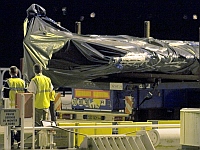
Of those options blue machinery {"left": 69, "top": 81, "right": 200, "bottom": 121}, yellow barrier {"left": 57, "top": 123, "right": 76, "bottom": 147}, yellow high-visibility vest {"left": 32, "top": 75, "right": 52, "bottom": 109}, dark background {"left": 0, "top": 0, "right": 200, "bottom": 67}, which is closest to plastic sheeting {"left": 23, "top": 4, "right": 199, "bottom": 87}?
blue machinery {"left": 69, "top": 81, "right": 200, "bottom": 121}

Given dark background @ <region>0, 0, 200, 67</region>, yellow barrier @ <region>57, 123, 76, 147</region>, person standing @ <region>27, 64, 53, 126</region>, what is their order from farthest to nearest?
dark background @ <region>0, 0, 200, 67</region>, person standing @ <region>27, 64, 53, 126</region>, yellow barrier @ <region>57, 123, 76, 147</region>

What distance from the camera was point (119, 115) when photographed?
65.0 feet

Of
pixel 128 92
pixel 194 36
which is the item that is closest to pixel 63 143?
pixel 128 92

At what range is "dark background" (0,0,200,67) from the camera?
3712 cm

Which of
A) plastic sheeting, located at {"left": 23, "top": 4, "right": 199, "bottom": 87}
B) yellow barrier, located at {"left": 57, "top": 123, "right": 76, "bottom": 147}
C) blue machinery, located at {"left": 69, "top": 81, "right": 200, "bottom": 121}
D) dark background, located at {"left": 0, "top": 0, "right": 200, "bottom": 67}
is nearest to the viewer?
yellow barrier, located at {"left": 57, "top": 123, "right": 76, "bottom": 147}

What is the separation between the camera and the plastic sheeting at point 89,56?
A: 1781 centimetres

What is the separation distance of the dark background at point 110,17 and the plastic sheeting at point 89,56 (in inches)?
721

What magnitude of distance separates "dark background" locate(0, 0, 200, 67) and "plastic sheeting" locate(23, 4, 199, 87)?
18317 millimetres

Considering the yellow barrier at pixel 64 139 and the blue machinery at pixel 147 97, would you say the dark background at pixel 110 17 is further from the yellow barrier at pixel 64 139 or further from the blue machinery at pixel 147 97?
the yellow barrier at pixel 64 139

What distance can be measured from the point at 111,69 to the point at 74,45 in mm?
1238

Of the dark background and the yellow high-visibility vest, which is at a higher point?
the dark background

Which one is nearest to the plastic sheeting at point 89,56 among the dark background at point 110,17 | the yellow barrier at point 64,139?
the yellow barrier at point 64,139

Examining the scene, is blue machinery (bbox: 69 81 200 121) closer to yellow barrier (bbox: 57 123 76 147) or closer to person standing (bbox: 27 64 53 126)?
yellow barrier (bbox: 57 123 76 147)

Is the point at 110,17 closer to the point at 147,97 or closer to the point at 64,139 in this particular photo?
the point at 147,97
